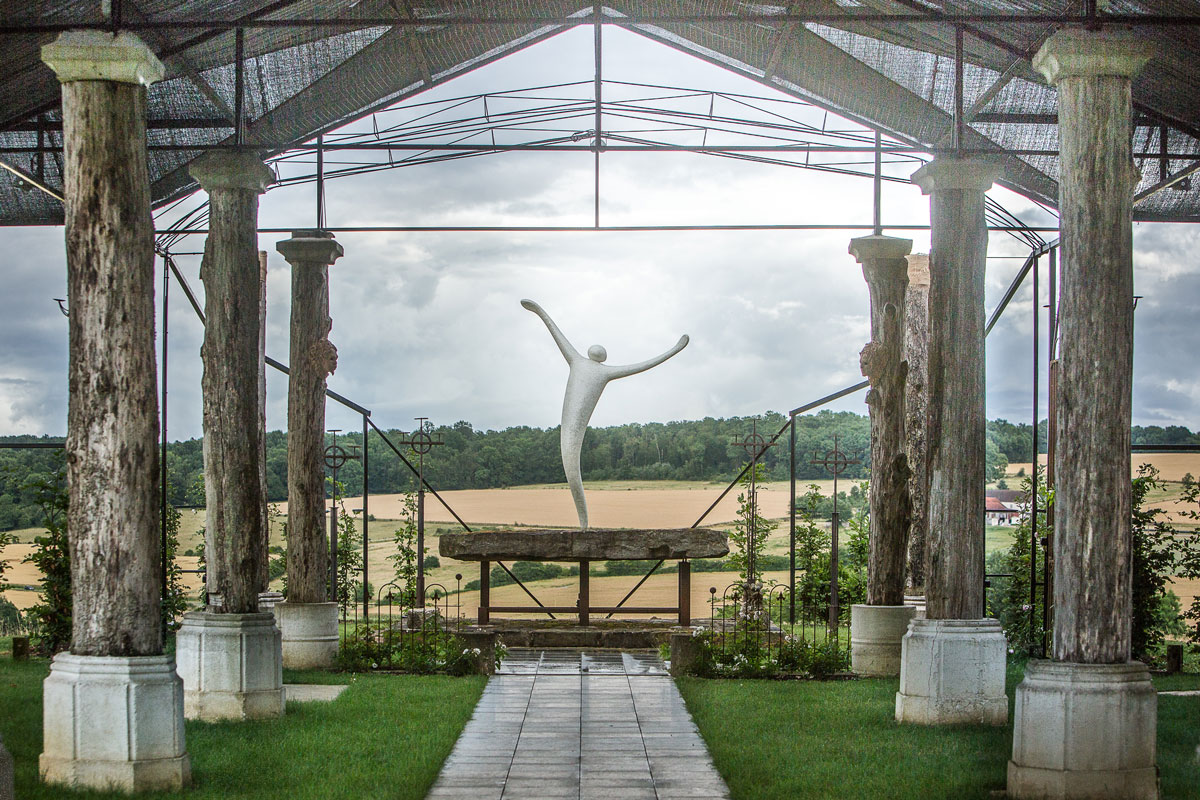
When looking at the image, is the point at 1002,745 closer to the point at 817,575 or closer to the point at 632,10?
the point at 632,10

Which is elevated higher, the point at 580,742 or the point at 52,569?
the point at 52,569

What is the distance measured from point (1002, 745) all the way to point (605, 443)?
16281 millimetres

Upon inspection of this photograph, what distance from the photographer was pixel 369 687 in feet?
38.1

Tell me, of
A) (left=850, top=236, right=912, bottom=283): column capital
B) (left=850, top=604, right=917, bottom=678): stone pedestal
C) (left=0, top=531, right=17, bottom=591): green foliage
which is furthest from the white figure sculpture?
(left=0, top=531, right=17, bottom=591): green foliage

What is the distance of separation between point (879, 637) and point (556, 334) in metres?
5.69

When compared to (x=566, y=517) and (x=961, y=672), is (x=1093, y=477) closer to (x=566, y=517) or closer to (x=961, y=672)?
(x=961, y=672)

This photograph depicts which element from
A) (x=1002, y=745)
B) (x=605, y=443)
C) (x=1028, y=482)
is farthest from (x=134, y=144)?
A: (x=605, y=443)

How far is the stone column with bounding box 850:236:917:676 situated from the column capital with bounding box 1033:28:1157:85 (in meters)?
5.31

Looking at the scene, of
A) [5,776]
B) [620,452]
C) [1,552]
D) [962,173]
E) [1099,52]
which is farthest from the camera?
[620,452]

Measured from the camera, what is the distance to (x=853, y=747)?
8.97 metres

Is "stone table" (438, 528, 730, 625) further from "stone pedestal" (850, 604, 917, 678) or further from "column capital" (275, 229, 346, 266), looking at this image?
"column capital" (275, 229, 346, 266)

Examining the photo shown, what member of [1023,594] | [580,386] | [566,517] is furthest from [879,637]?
[566,517]

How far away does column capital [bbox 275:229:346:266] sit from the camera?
1303 cm

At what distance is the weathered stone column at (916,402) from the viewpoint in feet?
45.9
